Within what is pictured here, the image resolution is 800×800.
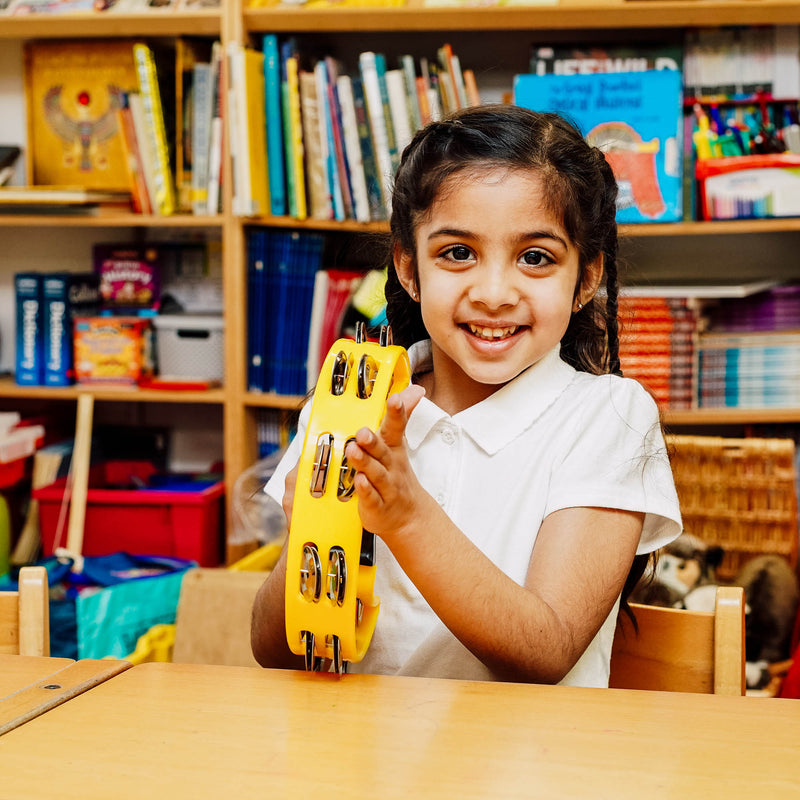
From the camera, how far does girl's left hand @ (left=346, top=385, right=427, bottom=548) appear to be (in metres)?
0.62

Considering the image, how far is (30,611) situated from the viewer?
2.73ft

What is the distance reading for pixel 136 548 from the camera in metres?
2.10

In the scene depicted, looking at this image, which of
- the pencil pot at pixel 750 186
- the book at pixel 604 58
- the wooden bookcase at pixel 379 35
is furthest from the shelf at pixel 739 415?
the book at pixel 604 58

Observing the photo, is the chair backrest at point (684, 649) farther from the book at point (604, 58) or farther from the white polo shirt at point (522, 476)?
the book at point (604, 58)

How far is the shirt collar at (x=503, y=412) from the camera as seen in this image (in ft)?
3.13

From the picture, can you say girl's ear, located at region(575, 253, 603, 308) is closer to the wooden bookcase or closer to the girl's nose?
the girl's nose

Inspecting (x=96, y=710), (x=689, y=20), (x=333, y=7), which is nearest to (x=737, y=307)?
(x=689, y=20)

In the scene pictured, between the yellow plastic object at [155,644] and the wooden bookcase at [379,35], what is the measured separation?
1.09ft

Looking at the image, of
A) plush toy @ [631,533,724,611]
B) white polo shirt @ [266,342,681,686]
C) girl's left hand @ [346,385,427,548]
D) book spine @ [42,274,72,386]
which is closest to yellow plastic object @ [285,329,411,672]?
girl's left hand @ [346,385,427,548]

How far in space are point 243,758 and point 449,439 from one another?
0.48 metres

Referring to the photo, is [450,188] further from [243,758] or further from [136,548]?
[136,548]

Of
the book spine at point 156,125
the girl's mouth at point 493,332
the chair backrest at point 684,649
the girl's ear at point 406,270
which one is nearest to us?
the chair backrest at point 684,649

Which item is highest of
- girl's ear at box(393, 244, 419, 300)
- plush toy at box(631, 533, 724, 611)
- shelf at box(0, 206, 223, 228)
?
shelf at box(0, 206, 223, 228)

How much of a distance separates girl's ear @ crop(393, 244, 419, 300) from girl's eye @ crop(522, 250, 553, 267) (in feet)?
0.51
